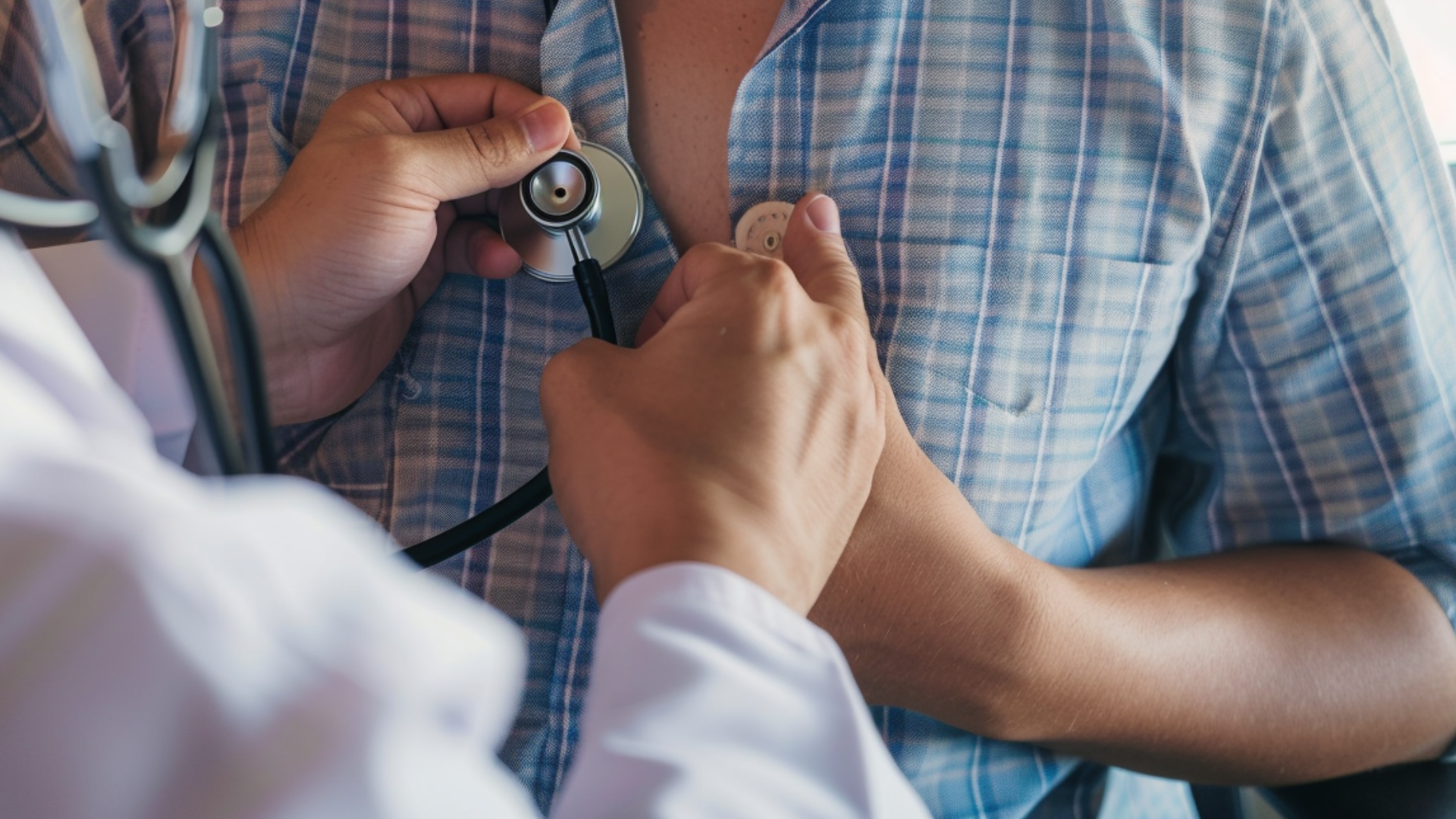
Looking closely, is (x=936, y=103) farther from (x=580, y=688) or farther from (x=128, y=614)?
(x=128, y=614)

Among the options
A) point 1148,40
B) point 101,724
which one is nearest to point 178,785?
point 101,724

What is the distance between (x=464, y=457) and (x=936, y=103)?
45 centimetres

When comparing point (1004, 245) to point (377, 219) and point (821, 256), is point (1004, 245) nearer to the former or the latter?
point (821, 256)

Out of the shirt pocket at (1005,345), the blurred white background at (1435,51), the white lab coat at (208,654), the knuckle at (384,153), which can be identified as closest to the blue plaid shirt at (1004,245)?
the shirt pocket at (1005,345)

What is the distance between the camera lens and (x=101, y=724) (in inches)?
10.9

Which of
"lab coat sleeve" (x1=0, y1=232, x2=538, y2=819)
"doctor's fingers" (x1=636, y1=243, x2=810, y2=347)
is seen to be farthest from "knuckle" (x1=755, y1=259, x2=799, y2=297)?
"lab coat sleeve" (x1=0, y1=232, x2=538, y2=819)

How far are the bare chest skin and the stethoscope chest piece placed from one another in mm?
45

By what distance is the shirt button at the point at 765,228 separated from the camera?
736 millimetres

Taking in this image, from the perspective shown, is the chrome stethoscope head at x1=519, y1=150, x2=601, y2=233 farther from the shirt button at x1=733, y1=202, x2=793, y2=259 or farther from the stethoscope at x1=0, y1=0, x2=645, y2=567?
the stethoscope at x1=0, y1=0, x2=645, y2=567

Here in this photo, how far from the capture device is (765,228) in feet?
2.43

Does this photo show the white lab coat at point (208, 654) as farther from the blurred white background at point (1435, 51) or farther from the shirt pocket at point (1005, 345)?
the blurred white background at point (1435, 51)

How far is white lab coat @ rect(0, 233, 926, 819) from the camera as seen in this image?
28 cm

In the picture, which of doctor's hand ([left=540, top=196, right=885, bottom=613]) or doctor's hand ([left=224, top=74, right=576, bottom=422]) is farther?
doctor's hand ([left=224, top=74, right=576, bottom=422])

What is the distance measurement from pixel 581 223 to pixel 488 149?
79 mm
